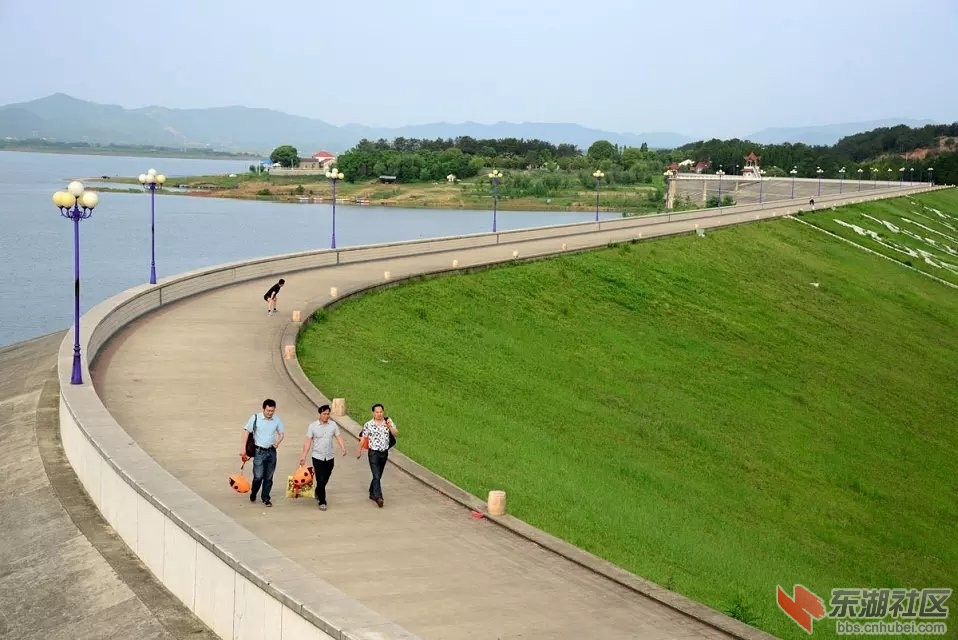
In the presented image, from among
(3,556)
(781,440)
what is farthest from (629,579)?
(781,440)

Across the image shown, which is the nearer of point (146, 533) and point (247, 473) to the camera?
point (146, 533)

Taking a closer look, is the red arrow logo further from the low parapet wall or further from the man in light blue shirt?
the low parapet wall

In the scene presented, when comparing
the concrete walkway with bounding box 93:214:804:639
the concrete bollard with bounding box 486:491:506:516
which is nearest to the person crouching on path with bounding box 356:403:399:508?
the concrete walkway with bounding box 93:214:804:639

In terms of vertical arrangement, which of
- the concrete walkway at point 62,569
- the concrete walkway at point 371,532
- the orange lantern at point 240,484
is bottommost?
the concrete walkway at point 62,569

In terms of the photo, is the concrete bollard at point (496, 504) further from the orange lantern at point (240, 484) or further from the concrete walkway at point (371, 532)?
the orange lantern at point (240, 484)

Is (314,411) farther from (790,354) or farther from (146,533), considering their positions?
(790,354)

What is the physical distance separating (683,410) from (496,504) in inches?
563

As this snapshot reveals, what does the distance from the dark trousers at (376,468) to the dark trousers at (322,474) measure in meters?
0.51

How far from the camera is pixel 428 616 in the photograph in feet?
35.7

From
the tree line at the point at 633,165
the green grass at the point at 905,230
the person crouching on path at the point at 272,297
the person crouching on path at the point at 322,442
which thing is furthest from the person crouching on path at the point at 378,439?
the tree line at the point at 633,165

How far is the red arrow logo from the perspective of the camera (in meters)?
14.7

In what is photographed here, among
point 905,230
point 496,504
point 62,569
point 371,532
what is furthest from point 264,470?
point 905,230

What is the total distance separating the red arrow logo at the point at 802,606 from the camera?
14.7 meters

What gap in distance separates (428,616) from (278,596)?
1.85 metres
